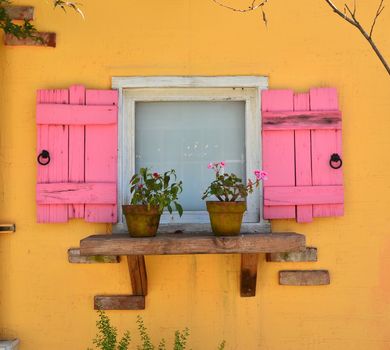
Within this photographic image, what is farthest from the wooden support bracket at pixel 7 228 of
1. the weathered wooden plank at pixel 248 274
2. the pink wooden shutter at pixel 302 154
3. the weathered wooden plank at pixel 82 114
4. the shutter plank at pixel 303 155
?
the shutter plank at pixel 303 155

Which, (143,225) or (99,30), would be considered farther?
(99,30)

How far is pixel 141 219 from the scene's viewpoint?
3.19 m

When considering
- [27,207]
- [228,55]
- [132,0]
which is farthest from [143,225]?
[132,0]

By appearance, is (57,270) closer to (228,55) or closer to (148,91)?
(148,91)

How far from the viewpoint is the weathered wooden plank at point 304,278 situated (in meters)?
3.55

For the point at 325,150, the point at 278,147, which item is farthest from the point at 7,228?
the point at 325,150

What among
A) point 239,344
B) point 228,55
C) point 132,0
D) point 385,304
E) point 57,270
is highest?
point 132,0

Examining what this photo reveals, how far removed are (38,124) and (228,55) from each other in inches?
54.3

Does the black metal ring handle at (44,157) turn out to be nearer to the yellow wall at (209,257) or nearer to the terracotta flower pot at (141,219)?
the yellow wall at (209,257)

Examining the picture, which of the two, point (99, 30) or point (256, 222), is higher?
point (99, 30)

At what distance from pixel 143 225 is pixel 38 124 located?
104cm

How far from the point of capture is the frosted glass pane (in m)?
3.72

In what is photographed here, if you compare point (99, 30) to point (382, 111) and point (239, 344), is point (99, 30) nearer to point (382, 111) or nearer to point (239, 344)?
point (382, 111)

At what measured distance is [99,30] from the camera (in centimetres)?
365
